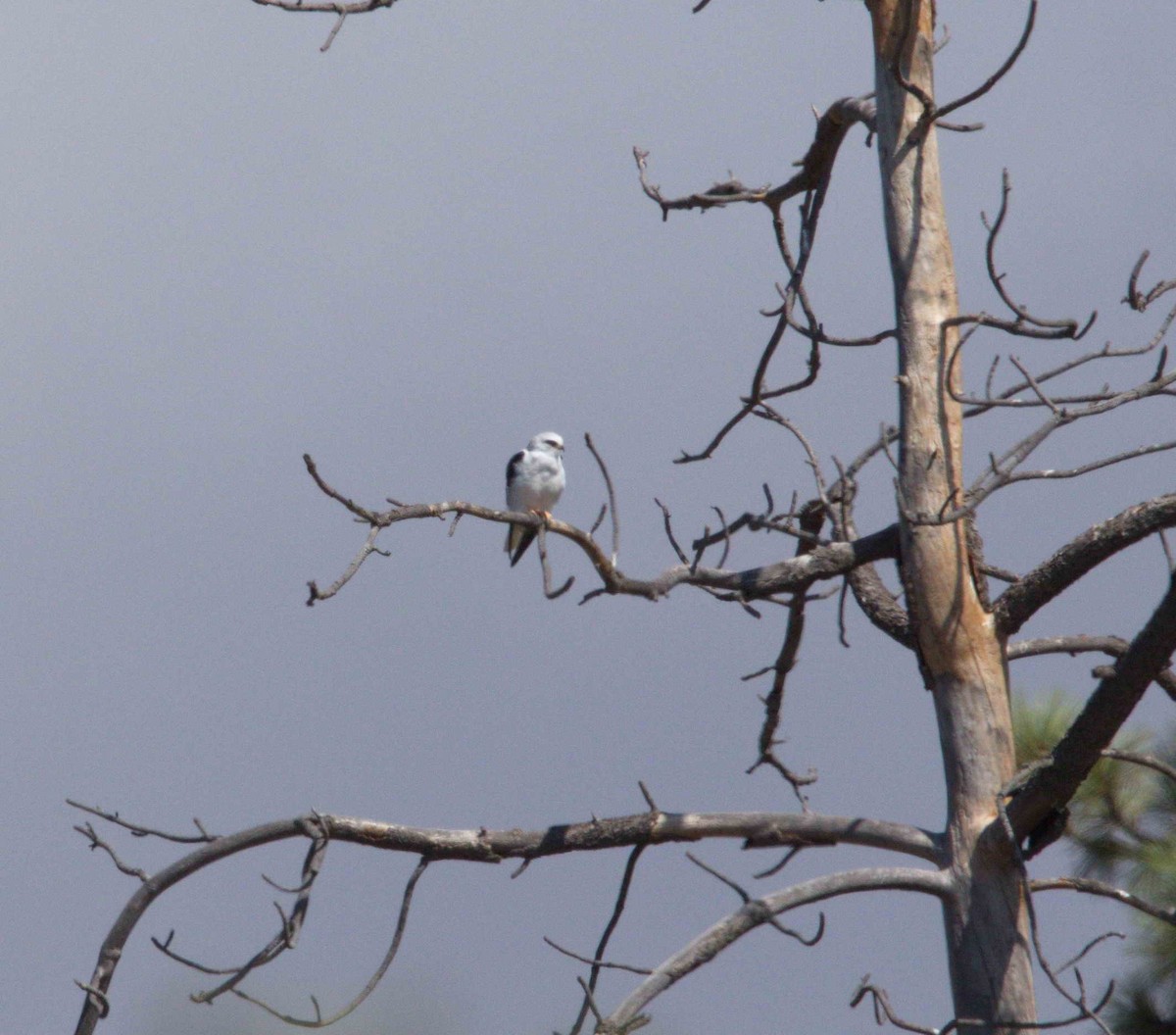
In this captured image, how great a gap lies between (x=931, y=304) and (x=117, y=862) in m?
3.10

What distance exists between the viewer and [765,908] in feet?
13.7

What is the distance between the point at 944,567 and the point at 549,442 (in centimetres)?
449

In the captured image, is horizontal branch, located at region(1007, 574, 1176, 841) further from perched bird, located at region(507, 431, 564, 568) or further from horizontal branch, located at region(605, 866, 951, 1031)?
perched bird, located at region(507, 431, 564, 568)

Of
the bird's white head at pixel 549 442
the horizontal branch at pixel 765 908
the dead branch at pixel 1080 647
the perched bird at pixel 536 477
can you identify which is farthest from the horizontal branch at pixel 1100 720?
the bird's white head at pixel 549 442

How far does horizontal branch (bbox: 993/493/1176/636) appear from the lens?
435cm

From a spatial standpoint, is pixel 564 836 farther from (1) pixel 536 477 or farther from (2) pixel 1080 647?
(1) pixel 536 477

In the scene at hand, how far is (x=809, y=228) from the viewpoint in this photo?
548 cm

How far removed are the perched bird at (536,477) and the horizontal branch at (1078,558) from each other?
13.1 ft

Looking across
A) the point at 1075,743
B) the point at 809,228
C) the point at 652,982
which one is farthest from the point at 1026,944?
the point at 809,228

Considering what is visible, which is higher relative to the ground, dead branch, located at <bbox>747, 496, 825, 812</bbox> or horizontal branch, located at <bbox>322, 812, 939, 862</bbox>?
dead branch, located at <bbox>747, 496, 825, 812</bbox>

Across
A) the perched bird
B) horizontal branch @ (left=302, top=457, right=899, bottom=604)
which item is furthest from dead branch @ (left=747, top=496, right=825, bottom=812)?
the perched bird

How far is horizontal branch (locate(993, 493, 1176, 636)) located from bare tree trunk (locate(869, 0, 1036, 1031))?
8 cm

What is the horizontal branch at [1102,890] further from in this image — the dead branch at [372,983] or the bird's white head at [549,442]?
the bird's white head at [549,442]

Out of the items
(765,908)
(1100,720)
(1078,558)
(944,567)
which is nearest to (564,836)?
(765,908)
